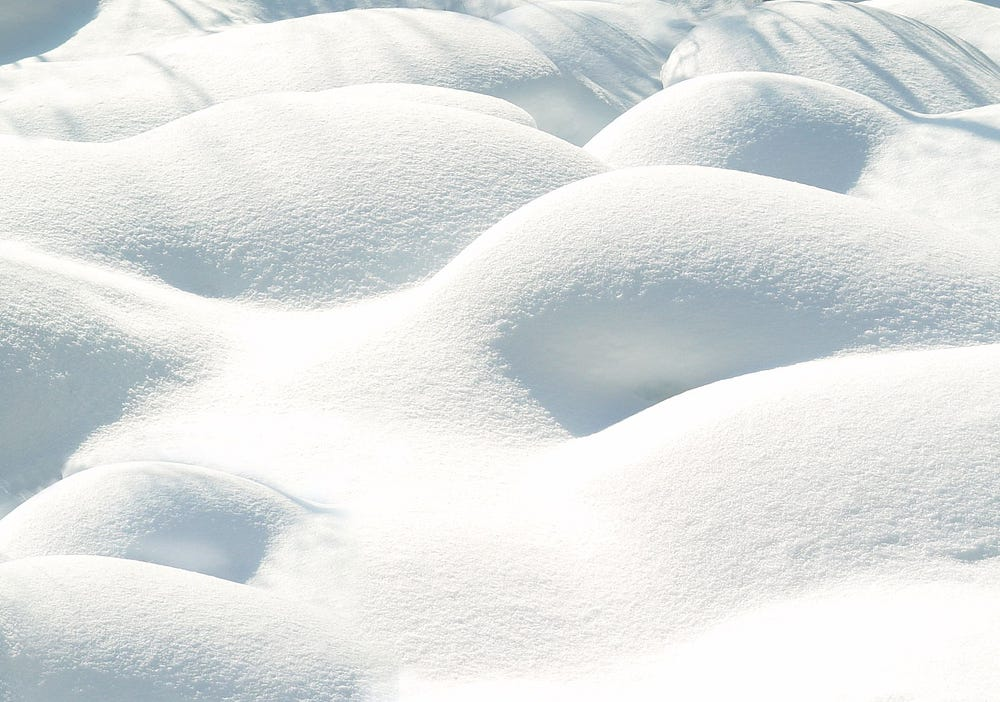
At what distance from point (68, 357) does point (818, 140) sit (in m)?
1.69

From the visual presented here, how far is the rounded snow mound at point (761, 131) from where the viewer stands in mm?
2488

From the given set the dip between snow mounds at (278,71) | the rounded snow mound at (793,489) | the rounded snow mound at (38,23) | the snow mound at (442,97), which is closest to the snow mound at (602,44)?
the dip between snow mounds at (278,71)

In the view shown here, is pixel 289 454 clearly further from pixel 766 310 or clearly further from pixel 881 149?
pixel 881 149

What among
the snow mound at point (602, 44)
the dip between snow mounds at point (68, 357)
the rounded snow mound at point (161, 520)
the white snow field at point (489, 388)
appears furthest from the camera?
the snow mound at point (602, 44)

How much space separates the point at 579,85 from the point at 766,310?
147 centimetres

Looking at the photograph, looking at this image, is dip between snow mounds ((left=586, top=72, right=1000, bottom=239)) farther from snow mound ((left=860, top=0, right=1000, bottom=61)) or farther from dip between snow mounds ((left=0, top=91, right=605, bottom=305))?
snow mound ((left=860, top=0, right=1000, bottom=61))

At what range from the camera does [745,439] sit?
147 cm

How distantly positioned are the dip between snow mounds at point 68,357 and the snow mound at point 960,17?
248 centimetres

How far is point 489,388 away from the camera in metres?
1.73

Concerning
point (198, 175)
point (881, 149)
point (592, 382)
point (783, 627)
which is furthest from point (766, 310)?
point (198, 175)

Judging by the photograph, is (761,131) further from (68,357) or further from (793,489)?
(68,357)

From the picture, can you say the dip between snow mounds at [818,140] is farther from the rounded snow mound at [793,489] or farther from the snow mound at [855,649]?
the snow mound at [855,649]

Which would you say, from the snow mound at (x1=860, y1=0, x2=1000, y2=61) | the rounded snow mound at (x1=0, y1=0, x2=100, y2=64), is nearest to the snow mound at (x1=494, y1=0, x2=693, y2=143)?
the snow mound at (x1=860, y1=0, x2=1000, y2=61)

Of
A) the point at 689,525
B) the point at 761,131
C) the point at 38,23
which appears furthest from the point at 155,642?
the point at 38,23
